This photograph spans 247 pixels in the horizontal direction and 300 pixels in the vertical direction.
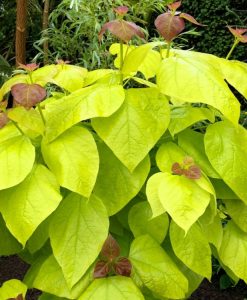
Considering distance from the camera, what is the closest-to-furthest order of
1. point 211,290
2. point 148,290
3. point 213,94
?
1. point 213,94
2. point 148,290
3. point 211,290

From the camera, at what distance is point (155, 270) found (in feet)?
2.87

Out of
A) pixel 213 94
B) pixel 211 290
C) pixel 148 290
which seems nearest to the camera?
pixel 213 94

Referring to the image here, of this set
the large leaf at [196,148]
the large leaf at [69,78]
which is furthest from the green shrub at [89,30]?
the large leaf at [196,148]

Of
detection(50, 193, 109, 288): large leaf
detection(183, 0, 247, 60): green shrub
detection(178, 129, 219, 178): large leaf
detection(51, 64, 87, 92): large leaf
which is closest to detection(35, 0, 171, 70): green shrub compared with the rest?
detection(183, 0, 247, 60): green shrub

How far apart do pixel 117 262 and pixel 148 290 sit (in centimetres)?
13

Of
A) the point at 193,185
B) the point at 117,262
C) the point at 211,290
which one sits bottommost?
the point at 211,290

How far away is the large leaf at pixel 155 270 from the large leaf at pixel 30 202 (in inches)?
7.0

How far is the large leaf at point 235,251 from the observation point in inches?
38.1

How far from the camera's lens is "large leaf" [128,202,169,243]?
0.92 metres

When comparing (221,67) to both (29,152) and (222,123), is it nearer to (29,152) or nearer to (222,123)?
(222,123)

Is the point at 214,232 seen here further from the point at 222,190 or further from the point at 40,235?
the point at 40,235

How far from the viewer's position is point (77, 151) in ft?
2.78

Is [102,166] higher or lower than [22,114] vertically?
lower

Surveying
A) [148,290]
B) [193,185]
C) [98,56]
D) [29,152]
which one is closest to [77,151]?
[29,152]
